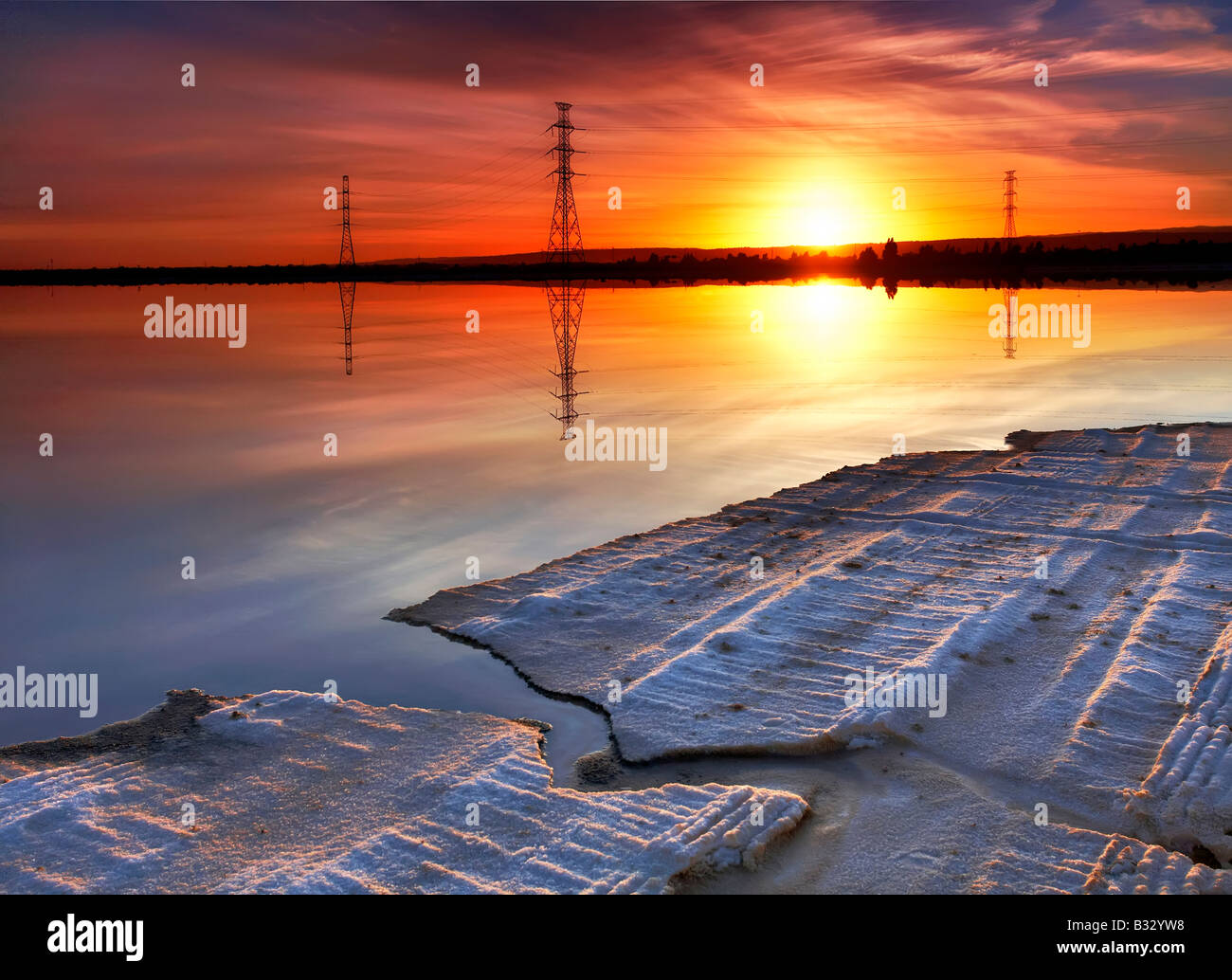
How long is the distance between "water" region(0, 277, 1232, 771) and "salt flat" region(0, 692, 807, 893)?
84 centimetres

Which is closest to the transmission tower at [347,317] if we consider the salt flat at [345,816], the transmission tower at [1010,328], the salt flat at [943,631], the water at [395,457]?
the water at [395,457]

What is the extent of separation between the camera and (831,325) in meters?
58.5

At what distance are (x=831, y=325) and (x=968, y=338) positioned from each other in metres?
11.9

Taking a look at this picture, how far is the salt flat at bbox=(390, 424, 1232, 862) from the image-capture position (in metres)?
8.27

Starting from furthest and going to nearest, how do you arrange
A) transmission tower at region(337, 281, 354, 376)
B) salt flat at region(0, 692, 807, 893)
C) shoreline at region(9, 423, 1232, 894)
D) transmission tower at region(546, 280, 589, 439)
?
transmission tower at region(337, 281, 354, 376) < transmission tower at region(546, 280, 589, 439) < shoreline at region(9, 423, 1232, 894) < salt flat at region(0, 692, 807, 893)

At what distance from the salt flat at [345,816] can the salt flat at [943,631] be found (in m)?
1.13

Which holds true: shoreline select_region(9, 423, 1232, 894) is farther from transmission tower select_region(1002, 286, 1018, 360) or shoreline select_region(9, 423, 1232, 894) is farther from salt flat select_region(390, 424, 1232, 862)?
transmission tower select_region(1002, 286, 1018, 360)

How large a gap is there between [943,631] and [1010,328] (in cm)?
4242

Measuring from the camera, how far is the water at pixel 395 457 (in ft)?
36.8

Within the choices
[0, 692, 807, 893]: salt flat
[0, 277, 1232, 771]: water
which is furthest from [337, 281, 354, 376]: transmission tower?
[0, 692, 807, 893]: salt flat

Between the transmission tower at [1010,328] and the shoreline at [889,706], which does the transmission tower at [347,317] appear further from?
the shoreline at [889,706]

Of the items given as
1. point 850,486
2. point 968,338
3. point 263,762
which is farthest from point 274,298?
point 263,762
